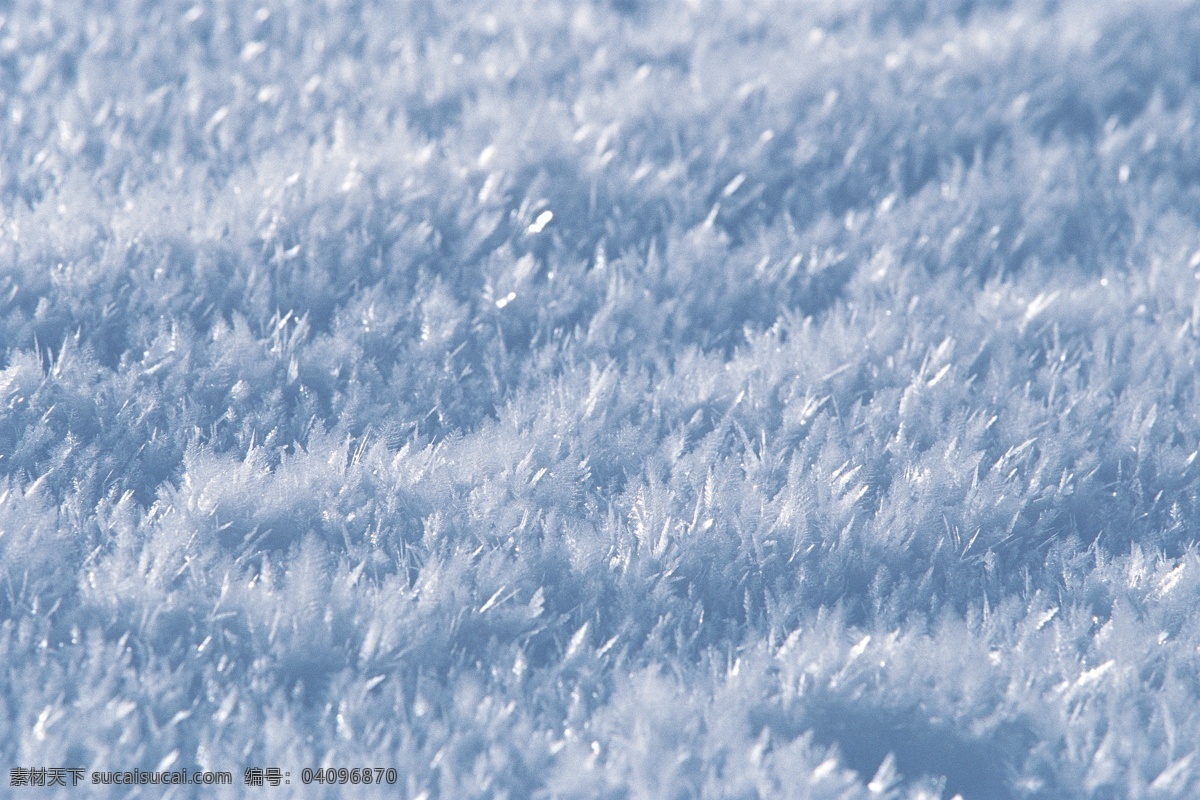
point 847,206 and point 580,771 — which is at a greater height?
point 847,206

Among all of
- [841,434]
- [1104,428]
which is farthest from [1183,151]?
[841,434]

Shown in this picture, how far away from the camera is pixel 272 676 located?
1.99 m

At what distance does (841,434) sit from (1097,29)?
2663mm

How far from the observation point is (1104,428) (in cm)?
264

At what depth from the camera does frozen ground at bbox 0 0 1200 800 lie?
6.54 feet

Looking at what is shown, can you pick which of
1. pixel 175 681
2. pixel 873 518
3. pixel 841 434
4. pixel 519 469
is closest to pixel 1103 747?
pixel 873 518

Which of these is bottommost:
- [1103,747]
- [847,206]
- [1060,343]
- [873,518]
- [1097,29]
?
[1103,747]

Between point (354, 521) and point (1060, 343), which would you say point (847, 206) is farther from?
point (354, 521)

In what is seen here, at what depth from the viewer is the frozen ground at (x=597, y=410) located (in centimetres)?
199

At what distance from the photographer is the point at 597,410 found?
102 inches

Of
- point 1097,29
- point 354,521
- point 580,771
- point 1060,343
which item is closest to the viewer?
point 580,771

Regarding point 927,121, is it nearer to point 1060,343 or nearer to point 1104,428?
point 1060,343

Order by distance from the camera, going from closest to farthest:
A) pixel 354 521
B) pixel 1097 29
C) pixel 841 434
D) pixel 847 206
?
pixel 354 521 < pixel 841 434 < pixel 847 206 < pixel 1097 29

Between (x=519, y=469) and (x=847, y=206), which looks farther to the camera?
(x=847, y=206)
